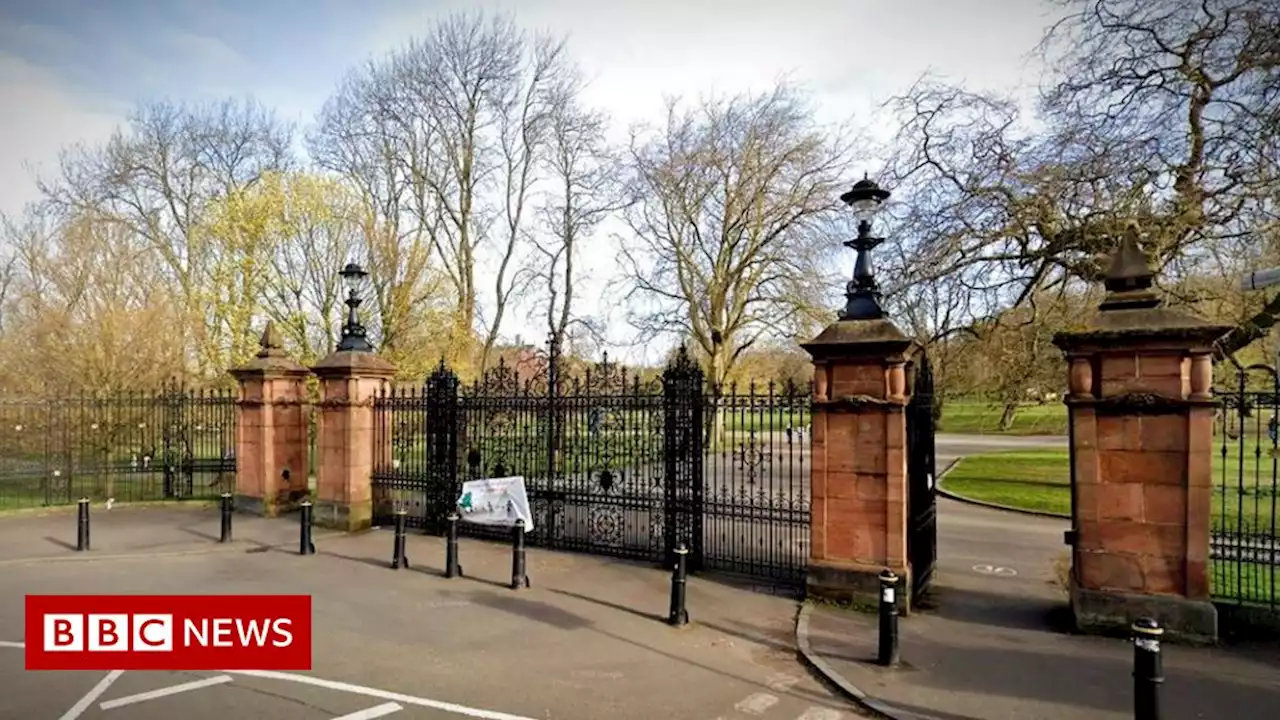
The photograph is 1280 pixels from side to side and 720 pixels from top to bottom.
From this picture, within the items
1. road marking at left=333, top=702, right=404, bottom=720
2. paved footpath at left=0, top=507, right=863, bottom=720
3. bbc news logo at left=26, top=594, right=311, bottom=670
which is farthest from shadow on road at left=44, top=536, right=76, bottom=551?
road marking at left=333, top=702, right=404, bottom=720

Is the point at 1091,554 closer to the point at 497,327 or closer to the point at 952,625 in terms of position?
the point at 952,625

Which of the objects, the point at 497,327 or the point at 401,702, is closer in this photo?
the point at 401,702

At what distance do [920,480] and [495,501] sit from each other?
21.0ft

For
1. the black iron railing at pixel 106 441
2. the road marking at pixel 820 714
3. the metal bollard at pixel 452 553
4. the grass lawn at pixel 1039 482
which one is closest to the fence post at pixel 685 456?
the metal bollard at pixel 452 553

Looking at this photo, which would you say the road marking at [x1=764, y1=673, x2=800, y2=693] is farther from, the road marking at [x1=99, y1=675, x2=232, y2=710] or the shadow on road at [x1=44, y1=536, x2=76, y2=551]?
the shadow on road at [x1=44, y1=536, x2=76, y2=551]

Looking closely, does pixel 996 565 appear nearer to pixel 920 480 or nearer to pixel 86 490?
pixel 920 480

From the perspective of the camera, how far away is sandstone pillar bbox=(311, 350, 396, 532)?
1319 cm

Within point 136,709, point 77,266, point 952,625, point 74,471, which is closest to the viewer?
point 136,709

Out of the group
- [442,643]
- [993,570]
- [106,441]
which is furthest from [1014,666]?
[106,441]

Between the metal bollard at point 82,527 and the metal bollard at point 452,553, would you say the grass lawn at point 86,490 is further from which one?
the metal bollard at point 452,553

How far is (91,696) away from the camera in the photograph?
18.4 feet

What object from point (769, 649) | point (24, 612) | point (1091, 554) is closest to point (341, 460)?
point (24, 612)

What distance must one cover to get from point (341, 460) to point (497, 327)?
13011 millimetres

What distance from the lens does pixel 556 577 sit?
9852mm
